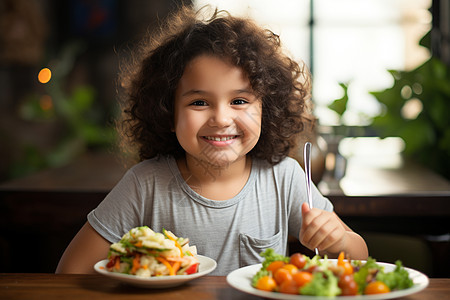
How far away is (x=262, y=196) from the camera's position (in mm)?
1396

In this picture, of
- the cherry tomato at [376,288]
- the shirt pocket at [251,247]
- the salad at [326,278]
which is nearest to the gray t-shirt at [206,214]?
the shirt pocket at [251,247]

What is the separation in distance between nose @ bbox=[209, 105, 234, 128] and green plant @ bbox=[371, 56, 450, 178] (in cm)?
178

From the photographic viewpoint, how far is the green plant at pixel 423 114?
110 inches

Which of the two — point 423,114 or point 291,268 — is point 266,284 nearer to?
point 291,268

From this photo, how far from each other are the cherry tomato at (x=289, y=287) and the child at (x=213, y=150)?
1.26ft

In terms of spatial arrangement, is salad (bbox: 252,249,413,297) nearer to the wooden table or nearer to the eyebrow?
the wooden table

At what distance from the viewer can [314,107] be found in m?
2.36

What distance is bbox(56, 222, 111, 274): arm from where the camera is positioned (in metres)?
1.25

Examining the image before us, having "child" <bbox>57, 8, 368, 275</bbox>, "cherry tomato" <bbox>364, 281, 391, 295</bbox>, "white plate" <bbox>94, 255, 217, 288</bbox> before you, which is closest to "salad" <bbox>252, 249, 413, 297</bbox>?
"cherry tomato" <bbox>364, 281, 391, 295</bbox>

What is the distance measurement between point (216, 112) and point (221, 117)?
19 mm

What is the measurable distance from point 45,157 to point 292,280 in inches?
150

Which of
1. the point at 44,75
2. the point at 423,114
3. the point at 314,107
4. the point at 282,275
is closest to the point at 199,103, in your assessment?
the point at 282,275

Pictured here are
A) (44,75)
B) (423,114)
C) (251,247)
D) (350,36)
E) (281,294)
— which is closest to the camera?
(281,294)

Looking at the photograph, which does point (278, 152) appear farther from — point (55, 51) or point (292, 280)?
point (55, 51)
